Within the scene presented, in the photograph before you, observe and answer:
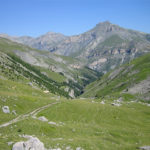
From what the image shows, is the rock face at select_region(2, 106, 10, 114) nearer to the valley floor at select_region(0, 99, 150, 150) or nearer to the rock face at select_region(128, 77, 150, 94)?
the valley floor at select_region(0, 99, 150, 150)

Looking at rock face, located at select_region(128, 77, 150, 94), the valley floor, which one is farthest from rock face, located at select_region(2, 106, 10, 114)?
rock face, located at select_region(128, 77, 150, 94)

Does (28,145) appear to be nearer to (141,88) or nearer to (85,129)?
(85,129)

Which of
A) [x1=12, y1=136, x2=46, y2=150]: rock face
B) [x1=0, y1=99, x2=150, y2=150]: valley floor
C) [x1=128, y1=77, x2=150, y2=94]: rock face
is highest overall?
[x1=128, y1=77, x2=150, y2=94]: rock face

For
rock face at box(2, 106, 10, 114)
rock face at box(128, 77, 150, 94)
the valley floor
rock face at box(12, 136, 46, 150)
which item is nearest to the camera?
rock face at box(12, 136, 46, 150)

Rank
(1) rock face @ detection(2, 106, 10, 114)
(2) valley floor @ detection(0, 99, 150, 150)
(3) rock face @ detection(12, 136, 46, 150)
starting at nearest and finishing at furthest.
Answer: (3) rock face @ detection(12, 136, 46, 150) → (2) valley floor @ detection(0, 99, 150, 150) → (1) rock face @ detection(2, 106, 10, 114)

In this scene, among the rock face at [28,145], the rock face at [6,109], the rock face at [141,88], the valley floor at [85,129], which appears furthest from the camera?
the rock face at [141,88]

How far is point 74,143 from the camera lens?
38406 mm

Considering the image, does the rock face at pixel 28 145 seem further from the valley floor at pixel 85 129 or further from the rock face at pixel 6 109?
the rock face at pixel 6 109

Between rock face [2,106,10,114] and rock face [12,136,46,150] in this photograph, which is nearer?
rock face [12,136,46,150]

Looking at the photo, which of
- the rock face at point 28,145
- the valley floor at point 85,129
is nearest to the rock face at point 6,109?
the valley floor at point 85,129

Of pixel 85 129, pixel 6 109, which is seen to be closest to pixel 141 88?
pixel 85 129

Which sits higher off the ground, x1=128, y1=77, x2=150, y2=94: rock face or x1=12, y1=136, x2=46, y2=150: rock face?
x1=128, y1=77, x2=150, y2=94: rock face

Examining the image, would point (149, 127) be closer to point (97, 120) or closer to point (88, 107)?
point (97, 120)

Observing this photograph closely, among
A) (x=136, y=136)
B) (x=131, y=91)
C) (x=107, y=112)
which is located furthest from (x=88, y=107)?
(x=131, y=91)
